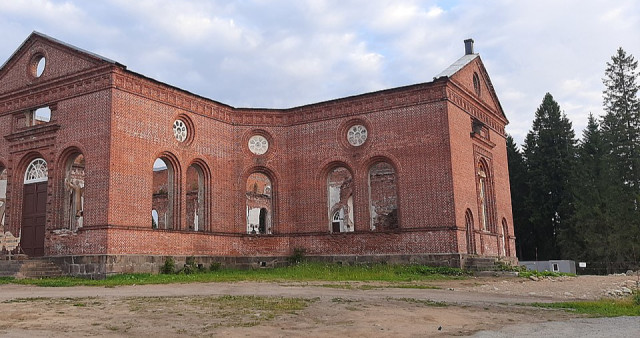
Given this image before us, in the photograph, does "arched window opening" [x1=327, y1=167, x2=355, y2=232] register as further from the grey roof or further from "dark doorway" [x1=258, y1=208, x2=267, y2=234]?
the grey roof

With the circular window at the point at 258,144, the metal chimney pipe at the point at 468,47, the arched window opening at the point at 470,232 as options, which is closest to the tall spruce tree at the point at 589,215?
the metal chimney pipe at the point at 468,47

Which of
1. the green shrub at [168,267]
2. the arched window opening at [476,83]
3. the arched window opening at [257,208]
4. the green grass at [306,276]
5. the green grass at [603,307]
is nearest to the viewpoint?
the green grass at [603,307]

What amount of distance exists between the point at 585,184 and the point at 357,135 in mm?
20678

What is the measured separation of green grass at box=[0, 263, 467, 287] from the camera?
18450 mm

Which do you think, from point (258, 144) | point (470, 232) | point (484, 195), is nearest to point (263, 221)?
point (258, 144)

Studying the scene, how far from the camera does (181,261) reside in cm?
2319

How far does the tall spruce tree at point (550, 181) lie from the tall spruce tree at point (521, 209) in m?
0.49

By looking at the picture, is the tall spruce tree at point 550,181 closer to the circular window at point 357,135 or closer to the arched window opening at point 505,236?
the arched window opening at point 505,236

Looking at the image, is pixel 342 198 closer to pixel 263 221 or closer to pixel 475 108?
pixel 263 221

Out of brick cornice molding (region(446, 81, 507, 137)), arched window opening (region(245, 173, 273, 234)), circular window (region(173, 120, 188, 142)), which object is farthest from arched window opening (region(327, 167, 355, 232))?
circular window (region(173, 120, 188, 142))

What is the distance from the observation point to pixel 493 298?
13.4 meters

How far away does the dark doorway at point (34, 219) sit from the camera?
22.7 m

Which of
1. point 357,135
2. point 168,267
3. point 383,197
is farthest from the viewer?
point 383,197

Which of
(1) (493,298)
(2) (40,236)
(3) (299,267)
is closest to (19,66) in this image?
(2) (40,236)
